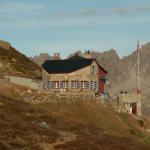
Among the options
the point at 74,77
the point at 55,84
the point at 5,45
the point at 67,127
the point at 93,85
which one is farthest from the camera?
the point at 5,45

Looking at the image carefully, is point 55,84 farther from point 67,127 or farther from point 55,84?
point 67,127

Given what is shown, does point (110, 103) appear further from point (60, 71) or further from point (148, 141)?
point (148, 141)

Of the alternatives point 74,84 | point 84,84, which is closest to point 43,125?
point 74,84

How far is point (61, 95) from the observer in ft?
289

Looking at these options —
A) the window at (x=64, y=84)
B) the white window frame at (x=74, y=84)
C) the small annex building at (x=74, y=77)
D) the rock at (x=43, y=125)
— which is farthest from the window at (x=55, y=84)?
→ the rock at (x=43, y=125)

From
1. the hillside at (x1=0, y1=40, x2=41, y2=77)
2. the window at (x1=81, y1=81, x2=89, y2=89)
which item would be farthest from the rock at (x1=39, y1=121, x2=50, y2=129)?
the hillside at (x1=0, y1=40, x2=41, y2=77)

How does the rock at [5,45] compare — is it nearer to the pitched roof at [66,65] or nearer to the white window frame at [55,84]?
the pitched roof at [66,65]

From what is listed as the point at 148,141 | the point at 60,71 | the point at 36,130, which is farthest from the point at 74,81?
the point at 36,130

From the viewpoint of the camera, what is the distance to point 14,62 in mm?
131875

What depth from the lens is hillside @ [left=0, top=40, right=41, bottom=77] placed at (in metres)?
121

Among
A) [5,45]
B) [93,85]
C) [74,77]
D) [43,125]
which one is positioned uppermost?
[5,45]

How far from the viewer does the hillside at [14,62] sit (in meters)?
121

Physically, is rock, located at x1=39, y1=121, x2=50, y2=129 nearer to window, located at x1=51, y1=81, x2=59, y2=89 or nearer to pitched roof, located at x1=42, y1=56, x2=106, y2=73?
window, located at x1=51, y1=81, x2=59, y2=89

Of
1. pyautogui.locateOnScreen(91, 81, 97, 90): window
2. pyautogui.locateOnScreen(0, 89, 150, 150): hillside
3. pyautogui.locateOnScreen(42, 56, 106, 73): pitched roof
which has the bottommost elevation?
pyautogui.locateOnScreen(0, 89, 150, 150): hillside
